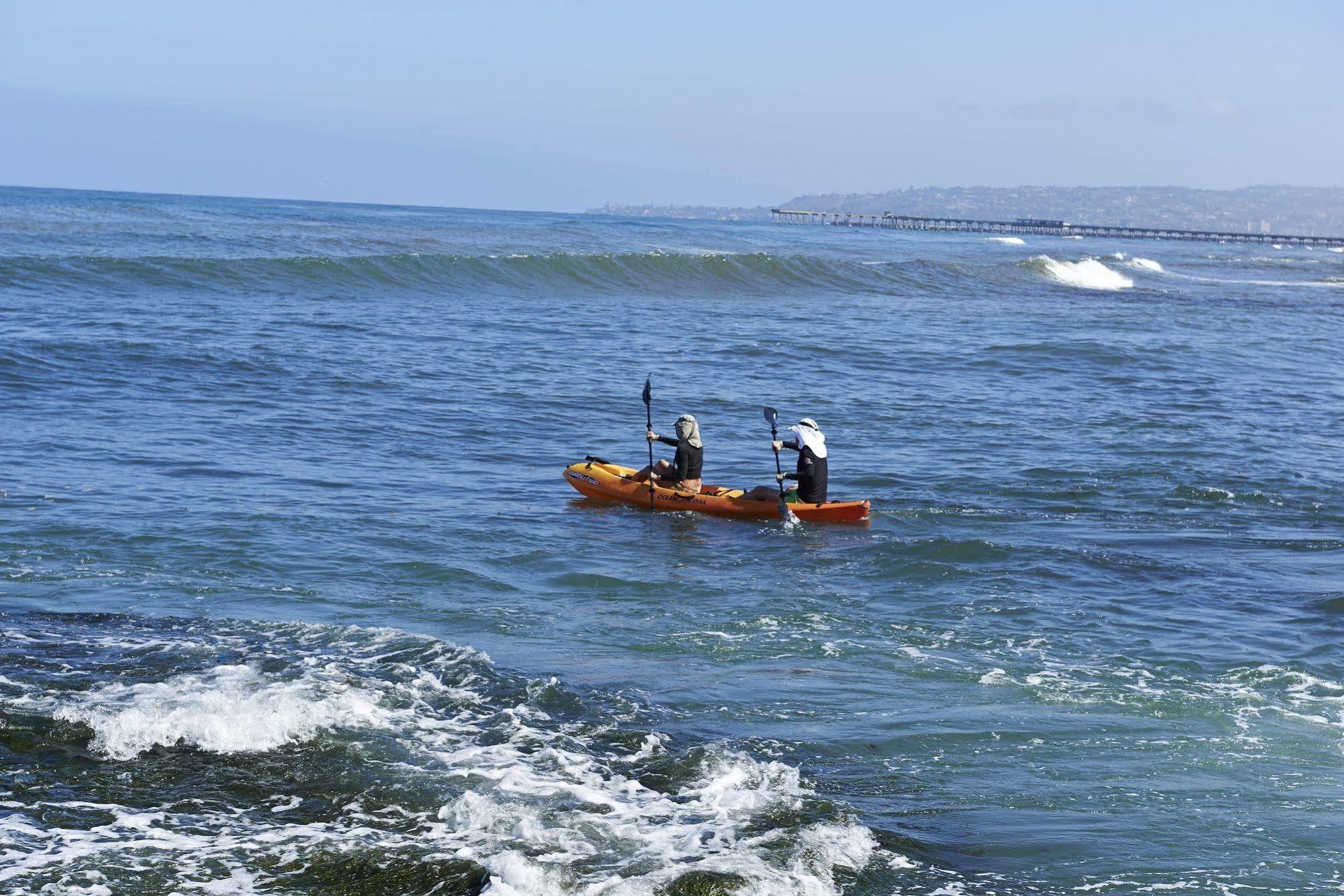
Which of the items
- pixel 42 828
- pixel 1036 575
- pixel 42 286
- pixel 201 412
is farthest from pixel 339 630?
pixel 42 286

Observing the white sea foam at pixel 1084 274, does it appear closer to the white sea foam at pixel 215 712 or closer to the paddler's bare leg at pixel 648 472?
the paddler's bare leg at pixel 648 472

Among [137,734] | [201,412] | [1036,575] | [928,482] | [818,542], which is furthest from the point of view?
[201,412]

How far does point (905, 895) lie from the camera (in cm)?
616

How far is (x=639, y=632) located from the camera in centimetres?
1022

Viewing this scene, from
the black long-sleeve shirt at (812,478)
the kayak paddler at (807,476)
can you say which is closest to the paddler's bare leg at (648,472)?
the kayak paddler at (807,476)

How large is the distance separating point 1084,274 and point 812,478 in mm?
44408

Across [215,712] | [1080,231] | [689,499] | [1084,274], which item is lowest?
[215,712]

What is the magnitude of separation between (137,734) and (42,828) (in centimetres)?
113

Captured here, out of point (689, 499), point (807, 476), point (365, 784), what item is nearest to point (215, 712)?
point (365, 784)

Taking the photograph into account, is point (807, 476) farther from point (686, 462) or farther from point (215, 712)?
point (215, 712)

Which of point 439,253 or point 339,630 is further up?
point 439,253

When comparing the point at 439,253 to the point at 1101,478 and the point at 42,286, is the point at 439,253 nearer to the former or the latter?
the point at 42,286

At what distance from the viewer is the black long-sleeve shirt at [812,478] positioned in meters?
14.3

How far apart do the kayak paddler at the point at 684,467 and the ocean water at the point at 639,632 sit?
469mm
